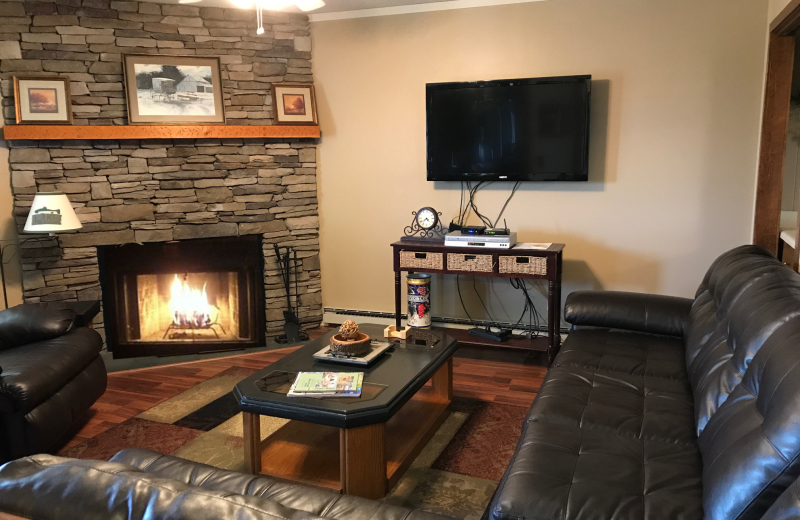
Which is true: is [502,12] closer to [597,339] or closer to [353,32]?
[353,32]

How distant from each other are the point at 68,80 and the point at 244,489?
A: 3597 mm

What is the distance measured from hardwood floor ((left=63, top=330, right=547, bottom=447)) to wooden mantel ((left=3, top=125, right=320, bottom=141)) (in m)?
1.57

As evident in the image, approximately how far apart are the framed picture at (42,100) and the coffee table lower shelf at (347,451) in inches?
105

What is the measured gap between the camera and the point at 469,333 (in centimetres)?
436

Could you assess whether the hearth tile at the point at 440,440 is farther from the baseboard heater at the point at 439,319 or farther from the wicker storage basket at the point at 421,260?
the baseboard heater at the point at 439,319

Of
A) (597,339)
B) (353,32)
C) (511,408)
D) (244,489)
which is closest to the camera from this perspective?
(244,489)

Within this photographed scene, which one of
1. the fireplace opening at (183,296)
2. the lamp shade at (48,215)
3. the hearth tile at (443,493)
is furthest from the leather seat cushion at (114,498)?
the fireplace opening at (183,296)

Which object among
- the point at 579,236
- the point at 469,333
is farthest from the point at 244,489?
the point at 579,236

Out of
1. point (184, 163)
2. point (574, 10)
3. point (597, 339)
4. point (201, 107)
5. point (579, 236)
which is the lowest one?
point (597, 339)

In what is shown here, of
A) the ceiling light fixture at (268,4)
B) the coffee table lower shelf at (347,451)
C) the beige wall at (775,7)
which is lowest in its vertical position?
the coffee table lower shelf at (347,451)

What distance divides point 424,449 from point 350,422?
27.5 inches

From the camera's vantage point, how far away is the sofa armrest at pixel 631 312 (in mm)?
3121

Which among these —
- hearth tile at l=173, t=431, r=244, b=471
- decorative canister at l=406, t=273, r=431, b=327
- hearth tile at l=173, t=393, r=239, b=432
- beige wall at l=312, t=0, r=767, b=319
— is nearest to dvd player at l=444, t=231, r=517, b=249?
decorative canister at l=406, t=273, r=431, b=327

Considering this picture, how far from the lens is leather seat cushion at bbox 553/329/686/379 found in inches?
105
